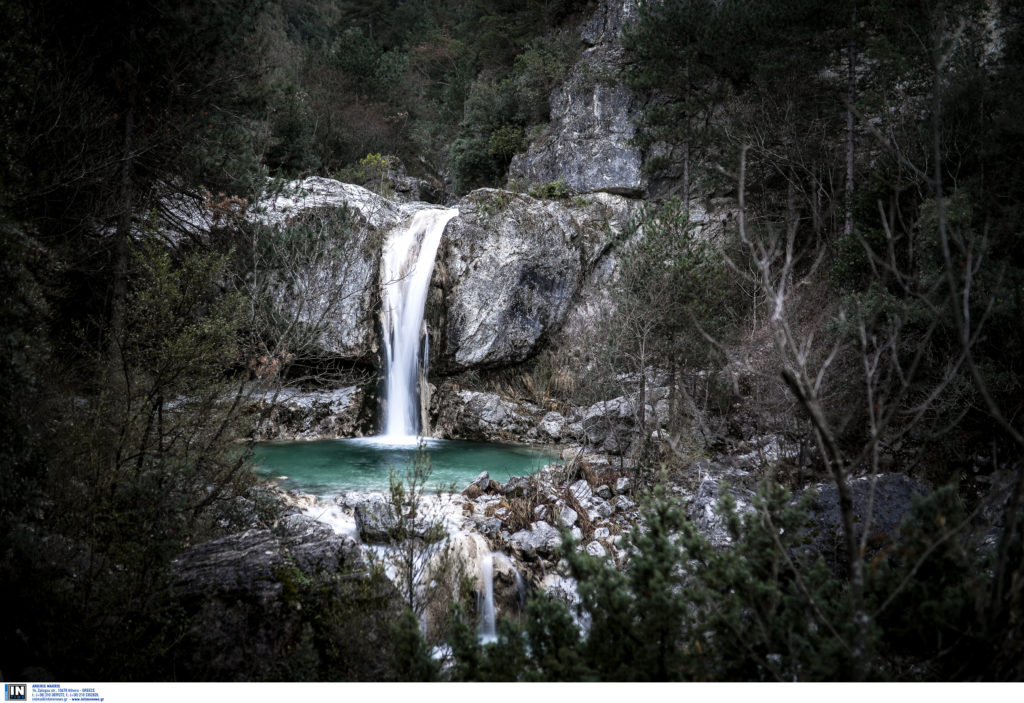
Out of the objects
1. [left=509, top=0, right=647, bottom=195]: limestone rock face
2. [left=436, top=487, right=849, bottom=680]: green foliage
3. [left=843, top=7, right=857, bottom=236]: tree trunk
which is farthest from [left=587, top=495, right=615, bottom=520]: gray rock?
[left=509, top=0, right=647, bottom=195]: limestone rock face

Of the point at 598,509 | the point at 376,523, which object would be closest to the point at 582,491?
the point at 598,509

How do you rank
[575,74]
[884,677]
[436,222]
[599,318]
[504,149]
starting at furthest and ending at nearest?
[504,149], [575,74], [436,222], [599,318], [884,677]

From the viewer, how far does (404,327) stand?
16094 mm

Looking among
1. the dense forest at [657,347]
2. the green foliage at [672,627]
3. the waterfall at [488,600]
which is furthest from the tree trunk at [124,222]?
the green foliage at [672,627]

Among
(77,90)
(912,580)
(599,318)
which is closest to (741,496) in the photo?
(912,580)

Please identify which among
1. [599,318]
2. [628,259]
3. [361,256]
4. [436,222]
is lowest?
[599,318]

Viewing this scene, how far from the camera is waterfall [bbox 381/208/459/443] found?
622 inches

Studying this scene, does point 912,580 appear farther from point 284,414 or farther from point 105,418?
point 284,414

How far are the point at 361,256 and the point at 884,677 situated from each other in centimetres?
1529

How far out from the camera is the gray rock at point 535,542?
308 inches

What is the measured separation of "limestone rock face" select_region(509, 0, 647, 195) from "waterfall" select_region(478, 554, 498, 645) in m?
14.1

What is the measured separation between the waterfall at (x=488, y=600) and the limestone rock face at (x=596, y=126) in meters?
14.1

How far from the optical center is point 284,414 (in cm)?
1523

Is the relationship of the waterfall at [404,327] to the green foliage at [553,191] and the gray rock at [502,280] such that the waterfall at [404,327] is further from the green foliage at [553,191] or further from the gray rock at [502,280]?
the green foliage at [553,191]
